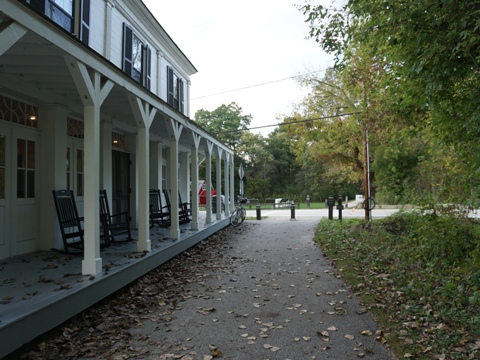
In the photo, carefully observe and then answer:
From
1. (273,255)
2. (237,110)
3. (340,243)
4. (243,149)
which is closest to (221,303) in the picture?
(273,255)

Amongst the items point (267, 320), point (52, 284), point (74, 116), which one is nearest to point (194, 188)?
point (74, 116)

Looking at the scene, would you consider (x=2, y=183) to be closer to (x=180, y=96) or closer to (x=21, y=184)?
(x=21, y=184)

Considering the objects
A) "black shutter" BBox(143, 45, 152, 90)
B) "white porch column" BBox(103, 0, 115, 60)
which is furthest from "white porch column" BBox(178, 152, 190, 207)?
"white porch column" BBox(103, 0, 115, 60)

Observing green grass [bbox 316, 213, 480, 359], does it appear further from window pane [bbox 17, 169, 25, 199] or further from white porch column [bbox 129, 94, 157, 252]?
window pane [bbox 17, 169, 25, 199]

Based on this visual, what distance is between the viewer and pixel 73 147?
7023mm

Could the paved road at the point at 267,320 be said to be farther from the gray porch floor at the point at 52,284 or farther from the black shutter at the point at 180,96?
the black shutter at the point at 180,96

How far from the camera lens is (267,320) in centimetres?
407

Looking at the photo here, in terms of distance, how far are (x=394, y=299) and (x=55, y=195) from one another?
5024mm

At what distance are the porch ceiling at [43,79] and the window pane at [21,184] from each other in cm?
116

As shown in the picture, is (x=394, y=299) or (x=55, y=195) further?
(x=55, y=195)

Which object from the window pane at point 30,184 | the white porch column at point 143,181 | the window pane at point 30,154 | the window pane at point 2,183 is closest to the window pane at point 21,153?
the window pane at point 30,154

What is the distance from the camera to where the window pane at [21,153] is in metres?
5.75

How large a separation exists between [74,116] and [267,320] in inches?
209

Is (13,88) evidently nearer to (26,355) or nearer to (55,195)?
(55,195)
